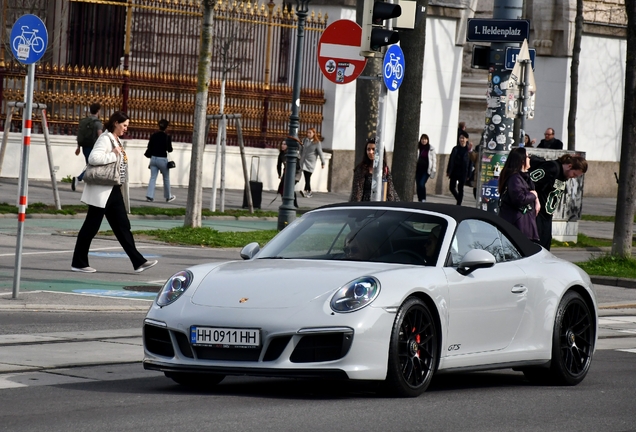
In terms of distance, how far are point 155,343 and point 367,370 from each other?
53.8 inches

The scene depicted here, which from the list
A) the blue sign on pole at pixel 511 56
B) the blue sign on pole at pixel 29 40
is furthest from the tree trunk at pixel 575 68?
the blue sign on pole at pixel 29 40

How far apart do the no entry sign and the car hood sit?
8243mm

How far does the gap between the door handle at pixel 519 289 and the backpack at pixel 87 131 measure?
63.5 ft

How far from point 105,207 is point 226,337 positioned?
765cm

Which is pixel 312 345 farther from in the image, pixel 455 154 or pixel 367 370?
pixel 455 154

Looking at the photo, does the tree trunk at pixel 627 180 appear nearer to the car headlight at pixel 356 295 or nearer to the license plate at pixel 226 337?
the car headlight at pixel 356 295

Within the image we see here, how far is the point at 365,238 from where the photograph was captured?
9281mm

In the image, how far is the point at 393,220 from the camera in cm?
944

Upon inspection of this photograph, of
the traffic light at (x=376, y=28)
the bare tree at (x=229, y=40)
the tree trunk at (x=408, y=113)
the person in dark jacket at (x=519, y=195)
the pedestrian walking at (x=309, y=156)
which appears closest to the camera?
the person in dark jacket at (x=519, y=195)

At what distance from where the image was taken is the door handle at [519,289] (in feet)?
31.0

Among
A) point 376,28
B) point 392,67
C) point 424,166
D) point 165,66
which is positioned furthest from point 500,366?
point 424,166

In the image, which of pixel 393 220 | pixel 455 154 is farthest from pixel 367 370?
pixel 455 154

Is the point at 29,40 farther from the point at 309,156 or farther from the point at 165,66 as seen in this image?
the point at 309,156

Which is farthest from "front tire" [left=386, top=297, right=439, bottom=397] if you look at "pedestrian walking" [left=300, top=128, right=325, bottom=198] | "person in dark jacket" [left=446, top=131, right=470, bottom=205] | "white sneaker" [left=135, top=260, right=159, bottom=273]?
"person in dark jacket" [left=446, top=131, right=470, bottom=205]
